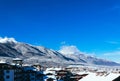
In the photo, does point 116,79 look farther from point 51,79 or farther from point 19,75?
point 51,79

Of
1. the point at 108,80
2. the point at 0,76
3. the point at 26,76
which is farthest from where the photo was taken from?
the point at 26,76

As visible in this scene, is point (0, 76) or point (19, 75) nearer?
point (0, 76)

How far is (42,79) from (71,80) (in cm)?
3428

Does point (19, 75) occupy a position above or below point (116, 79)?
above

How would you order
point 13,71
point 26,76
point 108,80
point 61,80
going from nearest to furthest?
point 108,80 → point 13,71 → point 26,76 → point 61,80

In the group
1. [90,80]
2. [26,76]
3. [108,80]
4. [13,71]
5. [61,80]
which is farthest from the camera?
[61,80]

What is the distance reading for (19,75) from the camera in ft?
504

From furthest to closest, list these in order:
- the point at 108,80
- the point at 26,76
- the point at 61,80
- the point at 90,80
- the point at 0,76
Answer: the point at 61,80 → the point at 26,76 → the point at 0,76 → the point at 90,80 → the point at 108,80

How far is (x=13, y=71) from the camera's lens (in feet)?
474

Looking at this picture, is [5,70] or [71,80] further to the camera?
[71,80]

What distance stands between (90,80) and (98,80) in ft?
12.1

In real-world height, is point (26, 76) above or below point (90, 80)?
above

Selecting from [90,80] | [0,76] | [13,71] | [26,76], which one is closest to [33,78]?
[26,76]

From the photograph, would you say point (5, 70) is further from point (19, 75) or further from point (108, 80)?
point (108, 80)
